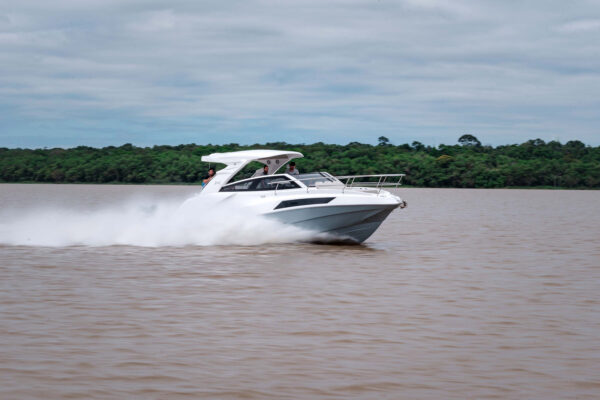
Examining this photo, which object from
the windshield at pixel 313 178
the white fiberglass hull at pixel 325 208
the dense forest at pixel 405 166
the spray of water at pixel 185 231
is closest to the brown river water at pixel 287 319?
the spray of water at pixel 185 231

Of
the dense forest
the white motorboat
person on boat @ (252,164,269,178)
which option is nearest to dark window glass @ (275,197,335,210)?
the white motorboat

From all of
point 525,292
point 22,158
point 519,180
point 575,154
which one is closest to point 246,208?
point 525,292

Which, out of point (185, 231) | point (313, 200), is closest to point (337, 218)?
point (313, 200)

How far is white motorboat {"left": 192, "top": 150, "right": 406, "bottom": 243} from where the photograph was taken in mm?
20094

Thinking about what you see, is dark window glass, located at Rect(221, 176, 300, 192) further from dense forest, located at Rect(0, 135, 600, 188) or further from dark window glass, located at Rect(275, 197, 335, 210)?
dense forest, located at Rect(0, 135, 600, 188)

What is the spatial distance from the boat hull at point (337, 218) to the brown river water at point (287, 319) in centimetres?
47

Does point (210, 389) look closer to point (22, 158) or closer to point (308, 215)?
point (308, 215)

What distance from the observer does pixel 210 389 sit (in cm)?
767

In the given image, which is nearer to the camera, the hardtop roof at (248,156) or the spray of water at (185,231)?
the spray of water at (185,231)

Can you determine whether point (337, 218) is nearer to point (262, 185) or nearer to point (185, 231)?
point (262, 185)

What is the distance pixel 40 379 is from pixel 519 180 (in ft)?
363

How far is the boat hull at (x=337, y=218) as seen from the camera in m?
20.1

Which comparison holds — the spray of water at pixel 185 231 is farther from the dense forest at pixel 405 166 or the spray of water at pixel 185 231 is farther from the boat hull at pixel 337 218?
the dense forest at pixel 405 166

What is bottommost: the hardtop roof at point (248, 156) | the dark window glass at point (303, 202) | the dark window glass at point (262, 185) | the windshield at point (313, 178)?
the dark window glass at point (303, 202)
